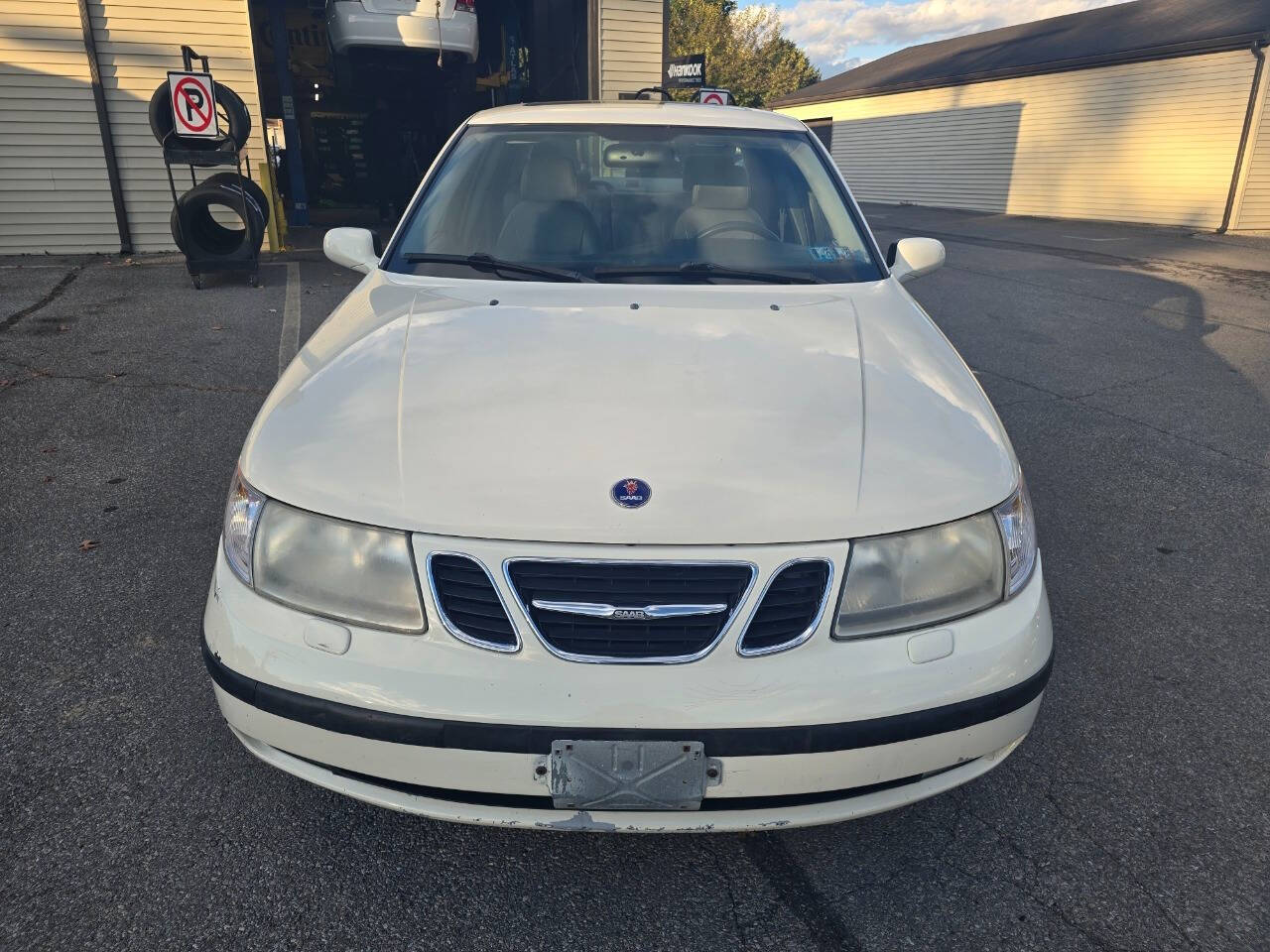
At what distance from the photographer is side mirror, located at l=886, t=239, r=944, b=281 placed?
3172 mm

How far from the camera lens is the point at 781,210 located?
3139mm

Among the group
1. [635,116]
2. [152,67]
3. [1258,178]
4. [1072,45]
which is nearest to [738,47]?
[1072,45]

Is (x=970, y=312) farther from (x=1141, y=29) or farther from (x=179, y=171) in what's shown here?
(x=1141, y=29)

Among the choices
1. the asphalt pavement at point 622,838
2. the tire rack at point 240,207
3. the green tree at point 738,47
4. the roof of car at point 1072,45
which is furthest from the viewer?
the green tree at point 738,47

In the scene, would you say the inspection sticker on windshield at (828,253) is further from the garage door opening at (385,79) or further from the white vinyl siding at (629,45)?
the white vinyl siding at (629,45)

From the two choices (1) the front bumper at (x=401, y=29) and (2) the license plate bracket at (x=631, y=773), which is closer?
(2) the license plate bracket at (x=631, y=773)

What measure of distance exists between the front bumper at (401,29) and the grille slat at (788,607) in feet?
37.4

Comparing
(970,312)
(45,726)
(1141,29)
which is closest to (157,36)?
(970,312)

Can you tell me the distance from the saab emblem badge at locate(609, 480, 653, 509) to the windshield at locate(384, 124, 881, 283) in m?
1.18

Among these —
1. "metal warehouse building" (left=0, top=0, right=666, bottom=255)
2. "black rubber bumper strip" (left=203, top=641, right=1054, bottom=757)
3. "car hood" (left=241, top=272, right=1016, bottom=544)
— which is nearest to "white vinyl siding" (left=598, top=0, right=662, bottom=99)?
"metal warehouse building" (left=0, top=0, right=666, bottom=255)

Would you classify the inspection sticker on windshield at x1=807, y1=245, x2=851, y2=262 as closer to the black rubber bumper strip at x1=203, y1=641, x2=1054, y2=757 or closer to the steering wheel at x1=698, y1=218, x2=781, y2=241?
the steering wheel at x1=698, y1=218, x2=781, y2=241

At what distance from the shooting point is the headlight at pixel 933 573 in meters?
1.70

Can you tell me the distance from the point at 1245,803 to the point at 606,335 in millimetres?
1986

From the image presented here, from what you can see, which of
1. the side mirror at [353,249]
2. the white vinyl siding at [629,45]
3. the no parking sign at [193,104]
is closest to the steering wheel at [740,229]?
the side mirror at [353,249]
